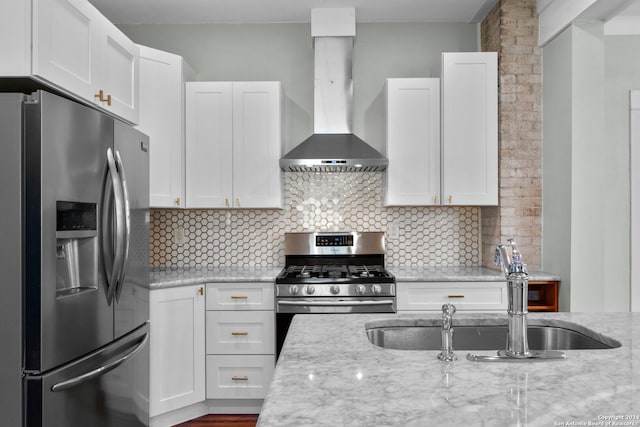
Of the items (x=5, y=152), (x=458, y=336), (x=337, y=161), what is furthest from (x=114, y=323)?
(x=337, y=161)

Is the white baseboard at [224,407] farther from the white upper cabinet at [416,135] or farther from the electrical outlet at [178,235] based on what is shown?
the white upper cabinet at [416,135]

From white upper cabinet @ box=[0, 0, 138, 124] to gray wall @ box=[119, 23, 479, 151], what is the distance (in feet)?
3.63

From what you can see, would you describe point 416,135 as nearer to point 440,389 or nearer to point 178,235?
point 178,235

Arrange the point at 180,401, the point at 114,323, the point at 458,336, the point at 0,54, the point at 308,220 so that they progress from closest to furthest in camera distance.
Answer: the point at 458,336, the point at 0,54, the point at 114,323, the point at 180,401, the point at 308,220

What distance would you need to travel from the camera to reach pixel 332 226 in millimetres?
3881

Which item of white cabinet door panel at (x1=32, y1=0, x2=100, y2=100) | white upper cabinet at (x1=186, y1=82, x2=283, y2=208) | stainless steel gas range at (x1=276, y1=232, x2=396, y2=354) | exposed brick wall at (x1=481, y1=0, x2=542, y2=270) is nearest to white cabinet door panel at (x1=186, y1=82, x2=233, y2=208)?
white upper cabinet at (x1=186, y1=82, x2=283, y2=208)

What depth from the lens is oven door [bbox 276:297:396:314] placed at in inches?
123

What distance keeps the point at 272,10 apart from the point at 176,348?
2631 mm

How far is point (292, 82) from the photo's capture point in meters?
3.93

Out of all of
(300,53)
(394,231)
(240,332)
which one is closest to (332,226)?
(394,231)

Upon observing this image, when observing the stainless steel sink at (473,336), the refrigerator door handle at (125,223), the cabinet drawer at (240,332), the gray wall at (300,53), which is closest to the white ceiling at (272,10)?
the gray wall at (300,53)

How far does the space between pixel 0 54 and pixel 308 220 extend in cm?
248

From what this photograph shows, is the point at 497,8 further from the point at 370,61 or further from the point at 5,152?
the point at 5,152

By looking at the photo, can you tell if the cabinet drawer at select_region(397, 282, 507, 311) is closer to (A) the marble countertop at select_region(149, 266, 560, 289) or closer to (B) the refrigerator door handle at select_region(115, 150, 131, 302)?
(A) the marble countertop at select_region(149, 266, 560, 289)
